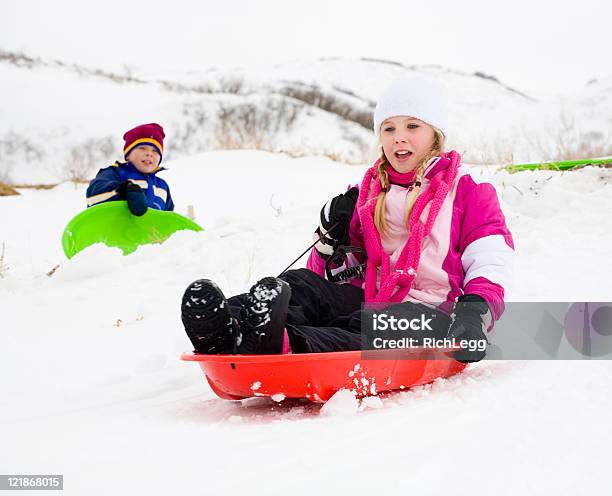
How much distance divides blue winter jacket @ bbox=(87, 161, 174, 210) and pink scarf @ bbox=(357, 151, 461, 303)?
7.18ft

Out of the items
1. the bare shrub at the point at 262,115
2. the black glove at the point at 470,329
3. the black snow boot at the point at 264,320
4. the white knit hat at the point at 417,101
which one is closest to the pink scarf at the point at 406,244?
Answer: the white knit hat at the point at 417,101

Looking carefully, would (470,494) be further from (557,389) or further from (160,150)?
(160,150)

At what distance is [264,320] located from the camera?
1.30 meters

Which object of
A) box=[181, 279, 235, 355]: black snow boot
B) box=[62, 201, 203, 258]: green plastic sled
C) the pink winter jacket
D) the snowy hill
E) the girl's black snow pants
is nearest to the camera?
box=[181, 279, 235, 355]: black snow boot

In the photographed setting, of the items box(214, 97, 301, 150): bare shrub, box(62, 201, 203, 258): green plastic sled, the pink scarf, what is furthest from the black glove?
box(214, 97, 301, 150): bare shrub

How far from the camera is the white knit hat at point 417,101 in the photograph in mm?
1871

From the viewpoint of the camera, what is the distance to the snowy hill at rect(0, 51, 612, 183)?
293 inches

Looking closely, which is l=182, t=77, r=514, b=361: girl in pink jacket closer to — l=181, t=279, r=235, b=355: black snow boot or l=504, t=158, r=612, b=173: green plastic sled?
l=181, t=279, r=235, b=355: black snow boot

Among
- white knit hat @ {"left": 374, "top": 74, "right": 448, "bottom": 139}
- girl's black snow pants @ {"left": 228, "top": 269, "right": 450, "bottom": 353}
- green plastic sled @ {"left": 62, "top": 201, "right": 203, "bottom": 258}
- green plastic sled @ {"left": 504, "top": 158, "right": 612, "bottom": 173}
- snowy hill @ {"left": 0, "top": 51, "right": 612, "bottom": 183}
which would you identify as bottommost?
girl's black snow pants @ {"left": 228, "top": 269, "right": 450, "bottom": 353}

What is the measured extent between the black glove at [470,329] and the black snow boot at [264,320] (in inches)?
18.4

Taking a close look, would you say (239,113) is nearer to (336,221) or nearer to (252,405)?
(336,221)

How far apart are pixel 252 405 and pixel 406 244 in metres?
0.66

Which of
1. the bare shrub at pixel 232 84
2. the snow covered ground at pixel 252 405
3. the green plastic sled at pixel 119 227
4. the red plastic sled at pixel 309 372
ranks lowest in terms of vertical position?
the snow covered ground at pixel 252 405

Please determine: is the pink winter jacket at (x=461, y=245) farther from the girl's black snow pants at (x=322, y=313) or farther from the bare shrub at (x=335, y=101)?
the bare shrub at (x=335, y=101)
